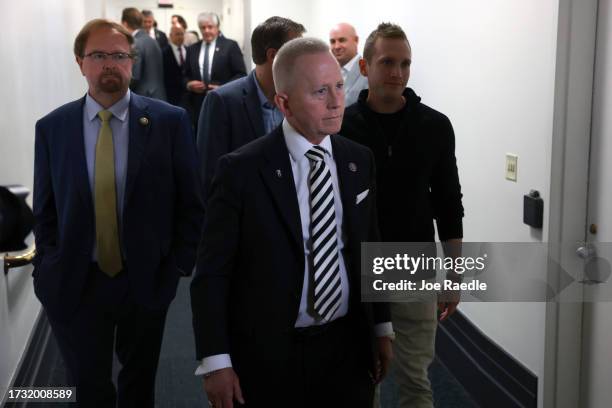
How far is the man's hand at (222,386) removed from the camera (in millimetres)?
1845

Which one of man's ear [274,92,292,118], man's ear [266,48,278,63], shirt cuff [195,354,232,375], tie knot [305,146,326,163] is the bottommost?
A: shirt cuff [195,354,232,375]

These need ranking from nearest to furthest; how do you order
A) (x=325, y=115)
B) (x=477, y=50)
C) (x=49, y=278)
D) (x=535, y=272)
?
(x=325, y=115) → (x=49, y=278) → (x=535, y=272) → (x=477, y=50)

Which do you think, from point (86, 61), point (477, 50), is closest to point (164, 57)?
point (477, 50)

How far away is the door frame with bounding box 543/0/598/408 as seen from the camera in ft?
8.68

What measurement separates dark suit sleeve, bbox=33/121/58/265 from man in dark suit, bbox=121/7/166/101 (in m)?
5.34

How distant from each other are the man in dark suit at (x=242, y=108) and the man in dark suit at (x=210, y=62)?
16.2ft

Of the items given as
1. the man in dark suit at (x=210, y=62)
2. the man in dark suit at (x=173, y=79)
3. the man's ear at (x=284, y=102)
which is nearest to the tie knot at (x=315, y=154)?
the man's ear at (x=284, y=102)

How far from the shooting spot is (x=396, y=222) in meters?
2.59

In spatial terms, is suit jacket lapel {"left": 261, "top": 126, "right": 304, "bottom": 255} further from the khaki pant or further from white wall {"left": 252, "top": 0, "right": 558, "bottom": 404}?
white wall {"left": 252, "top": 0, "right": 558, "bottom": 404}

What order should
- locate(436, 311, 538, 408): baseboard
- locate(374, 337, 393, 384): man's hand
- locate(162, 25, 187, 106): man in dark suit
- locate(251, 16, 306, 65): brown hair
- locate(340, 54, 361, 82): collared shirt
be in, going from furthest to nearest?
1. locate(162, 25, 187, 106): man in dark suit
2. locate(340, 54, 361, 82): collared shirt
3. locate(436, 311, 538, 408): baseboard
4. locate(251, 16, 306, 65): brown hair
5. locate(374, 337, 393, 384): man's hand

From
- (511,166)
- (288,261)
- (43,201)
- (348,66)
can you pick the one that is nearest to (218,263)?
(288,261)

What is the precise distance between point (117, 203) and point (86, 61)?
51cm

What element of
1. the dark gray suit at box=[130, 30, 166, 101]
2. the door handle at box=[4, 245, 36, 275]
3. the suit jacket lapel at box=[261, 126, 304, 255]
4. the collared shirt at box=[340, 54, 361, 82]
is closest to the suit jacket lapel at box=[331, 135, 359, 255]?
the suit jacket lapel at box=[261, 126, 304, 255]

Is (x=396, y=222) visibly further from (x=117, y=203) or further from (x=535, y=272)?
(x=117, y=203)
